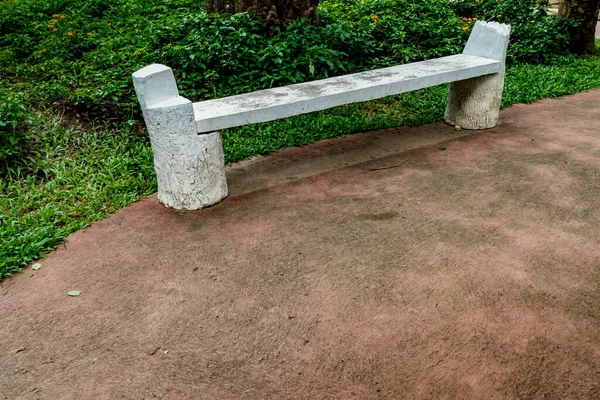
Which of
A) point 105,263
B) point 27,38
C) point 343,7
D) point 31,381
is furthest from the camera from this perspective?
point 343,7

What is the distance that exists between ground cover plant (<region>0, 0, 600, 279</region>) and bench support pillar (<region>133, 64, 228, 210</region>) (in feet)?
1.55

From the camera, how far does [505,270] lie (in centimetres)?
286

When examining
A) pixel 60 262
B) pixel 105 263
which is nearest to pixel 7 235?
pixel 60 262

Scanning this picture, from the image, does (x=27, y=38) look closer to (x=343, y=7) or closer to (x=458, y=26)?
(x=343, y=7)

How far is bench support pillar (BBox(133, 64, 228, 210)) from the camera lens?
3.36 metres

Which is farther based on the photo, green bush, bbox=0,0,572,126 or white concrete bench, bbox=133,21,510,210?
green bush, bbox=0,0,572,126

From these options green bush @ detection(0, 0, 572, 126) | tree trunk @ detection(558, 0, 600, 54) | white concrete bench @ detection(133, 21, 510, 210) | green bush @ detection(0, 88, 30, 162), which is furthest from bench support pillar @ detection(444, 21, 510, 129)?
green bush @ detection(0, 88, 30, 162)

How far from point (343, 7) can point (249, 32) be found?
2.63m

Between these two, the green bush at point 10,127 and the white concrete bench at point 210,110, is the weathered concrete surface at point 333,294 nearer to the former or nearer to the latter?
the white concrete bench at point 210,110

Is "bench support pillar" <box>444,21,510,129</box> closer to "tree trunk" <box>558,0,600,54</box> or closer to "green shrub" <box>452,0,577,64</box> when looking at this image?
"green shrub" <box>452,0,577,64</box>

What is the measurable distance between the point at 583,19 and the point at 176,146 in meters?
6.40

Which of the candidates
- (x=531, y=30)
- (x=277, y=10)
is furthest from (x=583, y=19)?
(x=277, y=10)

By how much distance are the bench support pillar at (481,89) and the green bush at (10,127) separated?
3761mm

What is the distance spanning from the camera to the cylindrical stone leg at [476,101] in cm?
470
